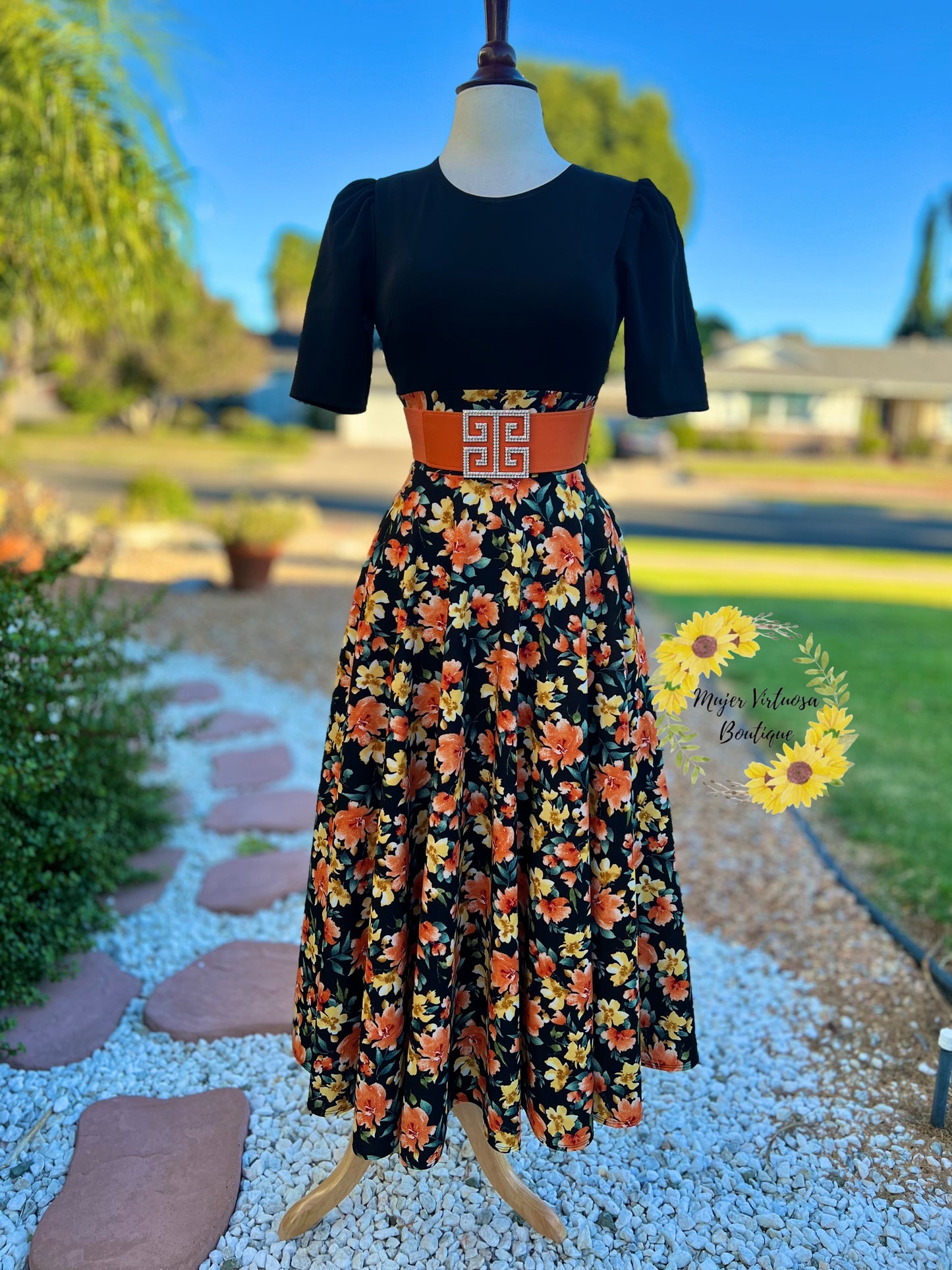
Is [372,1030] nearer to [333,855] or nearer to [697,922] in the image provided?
[333,855]

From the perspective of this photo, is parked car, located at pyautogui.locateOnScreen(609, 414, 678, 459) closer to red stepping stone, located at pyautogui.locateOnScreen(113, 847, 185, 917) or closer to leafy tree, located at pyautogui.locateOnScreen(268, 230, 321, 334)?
red stepping stone, located at pyautogui.locateOnScreen(113, 847, 185, 917)

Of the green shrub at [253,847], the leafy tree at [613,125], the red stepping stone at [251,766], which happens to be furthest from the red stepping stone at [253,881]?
the leafy tree at [613,125]

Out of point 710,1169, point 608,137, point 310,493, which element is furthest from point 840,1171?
point 608,137

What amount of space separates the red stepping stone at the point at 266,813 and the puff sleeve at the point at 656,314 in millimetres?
2017

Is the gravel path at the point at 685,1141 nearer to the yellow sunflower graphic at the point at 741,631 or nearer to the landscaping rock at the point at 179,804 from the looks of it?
the landscaping rock at the point at 179,804

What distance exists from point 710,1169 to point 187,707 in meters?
3.09

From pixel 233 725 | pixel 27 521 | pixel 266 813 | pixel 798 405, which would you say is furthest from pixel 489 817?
pixel 798 405

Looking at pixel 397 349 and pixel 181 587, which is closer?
pixel 397 349

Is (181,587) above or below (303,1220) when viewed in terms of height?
above

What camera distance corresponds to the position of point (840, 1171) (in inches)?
68.2

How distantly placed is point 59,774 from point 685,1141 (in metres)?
1.58

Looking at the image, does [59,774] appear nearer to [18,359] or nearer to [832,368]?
[18,359]

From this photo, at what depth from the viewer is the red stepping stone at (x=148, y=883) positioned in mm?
2543

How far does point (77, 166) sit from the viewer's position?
3713mm
